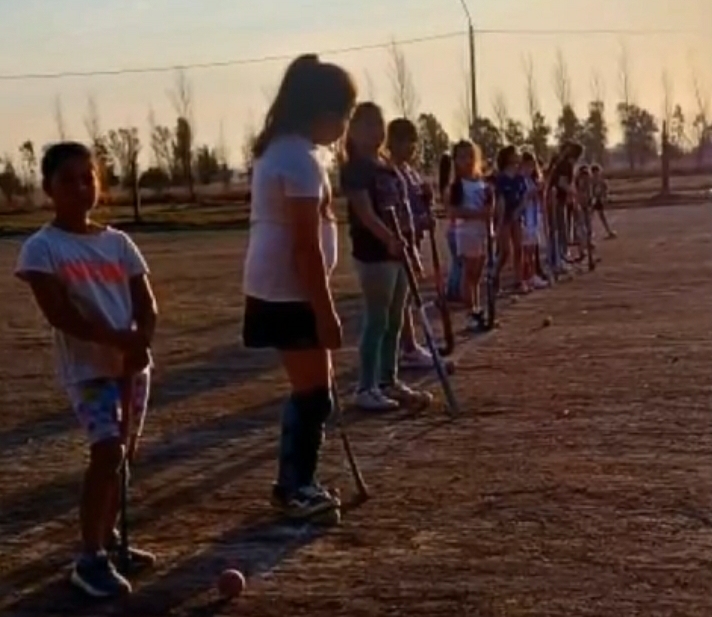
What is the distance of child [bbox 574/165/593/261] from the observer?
79.1 ft

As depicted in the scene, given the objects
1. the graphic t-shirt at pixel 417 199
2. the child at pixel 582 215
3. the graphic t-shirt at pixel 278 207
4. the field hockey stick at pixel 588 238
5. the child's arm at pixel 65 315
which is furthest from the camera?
the child at pixel 582 215

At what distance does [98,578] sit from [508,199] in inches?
475

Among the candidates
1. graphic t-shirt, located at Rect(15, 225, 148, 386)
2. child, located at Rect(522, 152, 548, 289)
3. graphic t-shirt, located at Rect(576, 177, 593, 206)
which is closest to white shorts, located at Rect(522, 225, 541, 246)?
child, located at Rect(522, 152, 548, 289)

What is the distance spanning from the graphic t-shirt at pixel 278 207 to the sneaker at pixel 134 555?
3.76 ft

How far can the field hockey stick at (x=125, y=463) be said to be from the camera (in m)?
6.27

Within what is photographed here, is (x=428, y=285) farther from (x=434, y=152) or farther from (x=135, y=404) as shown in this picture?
(x=434, y=152)

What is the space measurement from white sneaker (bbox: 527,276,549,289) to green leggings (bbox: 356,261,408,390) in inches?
353

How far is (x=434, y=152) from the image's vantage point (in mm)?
66625

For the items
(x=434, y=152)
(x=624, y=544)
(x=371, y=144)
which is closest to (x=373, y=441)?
(x=371, y=144)

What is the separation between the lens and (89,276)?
6.17 metres

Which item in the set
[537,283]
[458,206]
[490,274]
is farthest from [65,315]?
[537,283]

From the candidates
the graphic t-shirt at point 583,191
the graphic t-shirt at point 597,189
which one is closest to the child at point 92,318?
the graphic t-shirt at point 583,191

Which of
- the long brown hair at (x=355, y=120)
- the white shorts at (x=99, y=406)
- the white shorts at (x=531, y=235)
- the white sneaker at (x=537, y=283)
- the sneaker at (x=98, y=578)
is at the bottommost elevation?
the white sneaker at (x=537, y=283)

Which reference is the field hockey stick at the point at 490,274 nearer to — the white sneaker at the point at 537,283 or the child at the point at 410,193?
the child at the point at 410,193
